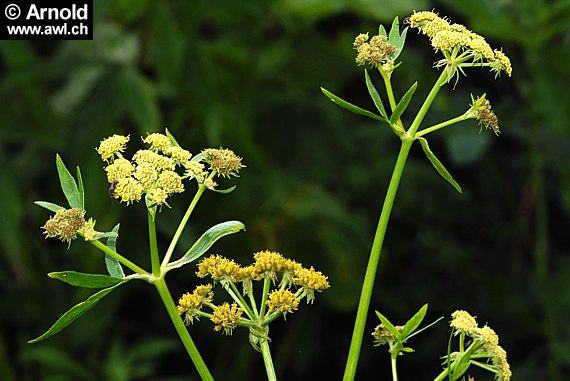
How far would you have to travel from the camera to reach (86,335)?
387 cm

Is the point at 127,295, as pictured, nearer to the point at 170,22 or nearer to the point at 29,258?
the point at 29,258

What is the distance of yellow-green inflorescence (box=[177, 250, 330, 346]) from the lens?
1315 mm

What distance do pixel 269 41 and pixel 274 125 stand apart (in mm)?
799

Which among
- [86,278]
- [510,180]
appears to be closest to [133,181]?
[86,278]

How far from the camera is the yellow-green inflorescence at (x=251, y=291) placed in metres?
1.32

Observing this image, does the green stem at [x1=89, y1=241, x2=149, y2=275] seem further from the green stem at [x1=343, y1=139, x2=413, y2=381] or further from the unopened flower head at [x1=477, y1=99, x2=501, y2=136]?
the unopened flower head at [x1=477, y1=99, x2=501, y2=136]

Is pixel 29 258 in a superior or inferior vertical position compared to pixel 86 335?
superior

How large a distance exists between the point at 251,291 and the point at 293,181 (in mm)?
3046

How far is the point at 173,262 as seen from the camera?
1.29 metres

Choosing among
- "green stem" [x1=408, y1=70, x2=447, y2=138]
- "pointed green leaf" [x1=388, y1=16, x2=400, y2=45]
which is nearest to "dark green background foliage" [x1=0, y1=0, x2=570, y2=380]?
"pointed green leaf" [x1=388, y1=16, x2=400, y2=45]

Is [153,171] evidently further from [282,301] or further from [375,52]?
[375,52]

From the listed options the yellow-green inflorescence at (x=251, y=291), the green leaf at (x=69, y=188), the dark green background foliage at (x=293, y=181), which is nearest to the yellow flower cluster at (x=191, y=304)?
the yellow-green inflorescence at (x=251, y=291)

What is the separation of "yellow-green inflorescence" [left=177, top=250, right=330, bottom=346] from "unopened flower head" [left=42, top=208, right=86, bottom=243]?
196 millimetres

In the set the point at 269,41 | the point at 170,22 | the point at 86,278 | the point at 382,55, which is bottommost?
the point at 86,278
